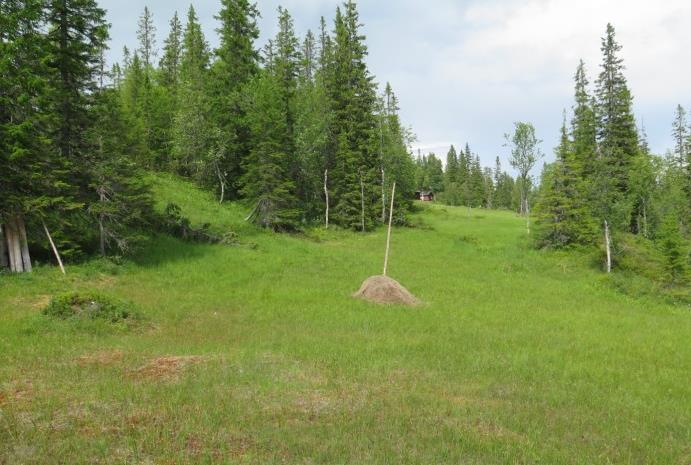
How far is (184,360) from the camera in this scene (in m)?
12.5

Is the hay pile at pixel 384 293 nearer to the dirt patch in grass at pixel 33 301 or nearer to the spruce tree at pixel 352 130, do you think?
the dirt patch in grass at pixel 33 301

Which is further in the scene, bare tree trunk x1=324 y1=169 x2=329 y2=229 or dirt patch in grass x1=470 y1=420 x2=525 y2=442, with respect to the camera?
bare tree trunk x1=324 y1=169 x2=329 y2=229

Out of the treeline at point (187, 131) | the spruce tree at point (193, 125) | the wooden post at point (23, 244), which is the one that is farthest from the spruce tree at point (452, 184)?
the wooden post at point (23, 244)

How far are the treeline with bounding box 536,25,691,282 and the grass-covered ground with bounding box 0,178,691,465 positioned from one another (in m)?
10.8

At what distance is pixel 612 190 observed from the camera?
38.5 meters

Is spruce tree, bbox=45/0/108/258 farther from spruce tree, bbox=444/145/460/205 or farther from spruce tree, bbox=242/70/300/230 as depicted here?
spruce tree, bbox=444/145/460/205

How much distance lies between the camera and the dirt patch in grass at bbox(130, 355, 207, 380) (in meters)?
11.1

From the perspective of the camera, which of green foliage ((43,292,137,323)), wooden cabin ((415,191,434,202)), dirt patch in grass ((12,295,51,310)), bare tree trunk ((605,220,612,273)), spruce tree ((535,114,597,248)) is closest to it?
green foliage ((43,292,137,323))

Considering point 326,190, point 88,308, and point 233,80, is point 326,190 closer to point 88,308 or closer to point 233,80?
point 233,80

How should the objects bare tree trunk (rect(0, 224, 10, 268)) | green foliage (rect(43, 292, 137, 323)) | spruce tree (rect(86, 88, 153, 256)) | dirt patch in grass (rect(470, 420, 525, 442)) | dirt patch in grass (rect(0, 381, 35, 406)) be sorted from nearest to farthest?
dirt patch in grass (rect(470, 420, 525, 442)), dirt patch in grass (rect(0, 381, 35, 406)), green foliage (rect(43, 292, 137, 323)), bare tree trunk (rect(0, 224, 10, 268)), spruce tree (rect(86, 88, 153, 256))

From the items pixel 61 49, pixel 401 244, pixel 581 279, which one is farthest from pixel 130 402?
pixel 401 244

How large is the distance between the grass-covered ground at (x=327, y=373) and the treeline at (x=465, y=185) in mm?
77816

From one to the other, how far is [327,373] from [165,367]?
389 cm

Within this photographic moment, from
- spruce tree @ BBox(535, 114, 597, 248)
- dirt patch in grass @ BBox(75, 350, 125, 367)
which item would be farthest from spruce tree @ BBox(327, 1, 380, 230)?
dirt patch in grass @ BBox(75, 350, 125, 367)
